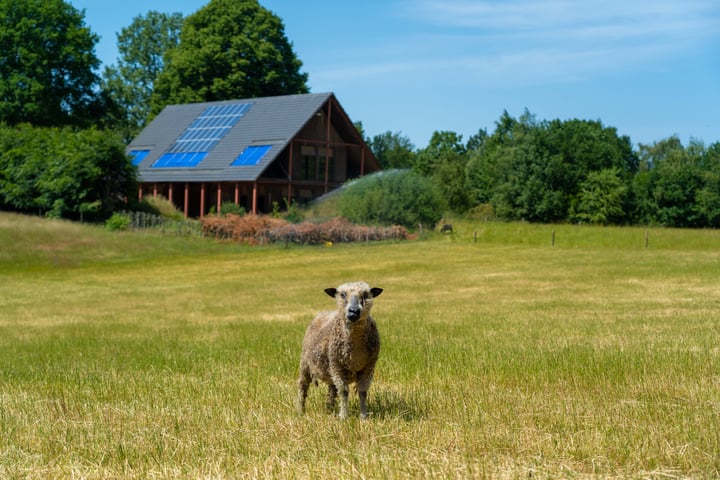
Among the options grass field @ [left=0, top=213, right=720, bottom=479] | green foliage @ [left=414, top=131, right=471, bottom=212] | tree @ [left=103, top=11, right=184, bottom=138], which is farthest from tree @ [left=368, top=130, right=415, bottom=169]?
grass field @ [left=0, top=213, right=720, bottom=479]

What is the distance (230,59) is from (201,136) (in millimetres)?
17345

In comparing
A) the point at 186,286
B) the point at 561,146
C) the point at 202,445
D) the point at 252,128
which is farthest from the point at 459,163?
the point at 202,445

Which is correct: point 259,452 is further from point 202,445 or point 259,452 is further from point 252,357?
point 252,357

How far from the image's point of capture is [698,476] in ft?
19.4

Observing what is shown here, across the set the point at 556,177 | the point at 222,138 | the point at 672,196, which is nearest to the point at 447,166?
the point at 556,177

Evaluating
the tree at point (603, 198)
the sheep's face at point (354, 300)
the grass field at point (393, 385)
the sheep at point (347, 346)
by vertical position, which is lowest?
the grass field at point (393, 385)

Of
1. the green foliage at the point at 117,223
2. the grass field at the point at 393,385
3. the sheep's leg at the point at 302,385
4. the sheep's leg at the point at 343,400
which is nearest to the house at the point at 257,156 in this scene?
the green foliage at the point at 117,223

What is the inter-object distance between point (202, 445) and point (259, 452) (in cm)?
57

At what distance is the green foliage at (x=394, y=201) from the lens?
54969 mm

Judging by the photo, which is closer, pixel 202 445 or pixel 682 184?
pixel 202 445

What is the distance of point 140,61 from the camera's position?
3910 inches

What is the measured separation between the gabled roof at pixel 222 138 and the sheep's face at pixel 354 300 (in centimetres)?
4917

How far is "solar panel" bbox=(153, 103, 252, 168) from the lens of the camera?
211 feet

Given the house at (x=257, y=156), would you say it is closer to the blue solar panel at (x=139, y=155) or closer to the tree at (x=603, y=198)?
the blue solar panel at (x=139, y=155)
